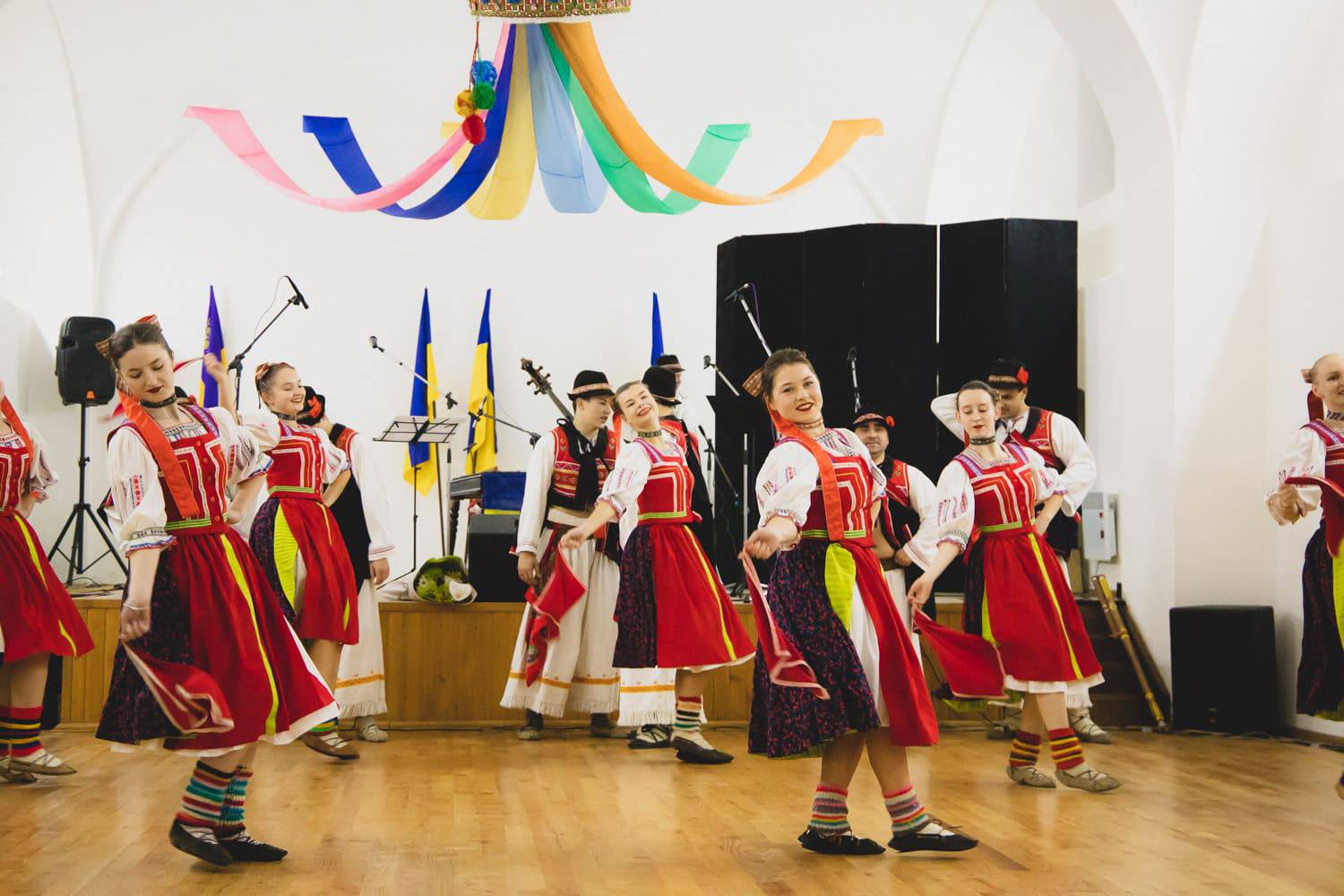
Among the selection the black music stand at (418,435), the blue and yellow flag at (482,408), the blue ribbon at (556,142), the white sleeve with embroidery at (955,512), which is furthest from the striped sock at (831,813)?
the blue and yellow flag at (482,408)

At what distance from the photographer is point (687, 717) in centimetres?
519

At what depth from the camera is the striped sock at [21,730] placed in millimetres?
4684

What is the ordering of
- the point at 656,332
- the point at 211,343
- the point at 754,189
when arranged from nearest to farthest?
the point at 211,343 → the point at 656,332 → the point at 754,189

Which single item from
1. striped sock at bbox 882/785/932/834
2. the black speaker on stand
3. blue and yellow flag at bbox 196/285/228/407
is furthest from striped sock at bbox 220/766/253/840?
blue and yellow flag at bbox 196/285/228/407

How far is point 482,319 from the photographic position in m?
10.1

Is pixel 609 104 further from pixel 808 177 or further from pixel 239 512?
pixel 239 512

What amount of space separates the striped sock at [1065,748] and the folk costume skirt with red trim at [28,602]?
3481mm

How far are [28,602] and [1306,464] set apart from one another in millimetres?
4452

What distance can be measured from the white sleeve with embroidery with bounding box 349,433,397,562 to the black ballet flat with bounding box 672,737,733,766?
1395 millimetres

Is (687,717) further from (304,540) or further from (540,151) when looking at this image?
(540,151)

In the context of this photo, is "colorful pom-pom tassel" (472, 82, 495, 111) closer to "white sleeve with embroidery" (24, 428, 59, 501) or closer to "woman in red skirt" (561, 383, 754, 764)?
"woman in red skirt" (561, 383, 754, 764)

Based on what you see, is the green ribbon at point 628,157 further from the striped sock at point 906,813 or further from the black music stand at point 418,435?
the striped sock at point 906,813

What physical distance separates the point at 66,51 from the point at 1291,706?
828 centimetres

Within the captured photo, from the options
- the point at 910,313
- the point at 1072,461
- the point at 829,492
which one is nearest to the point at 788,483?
the point at 829,492
